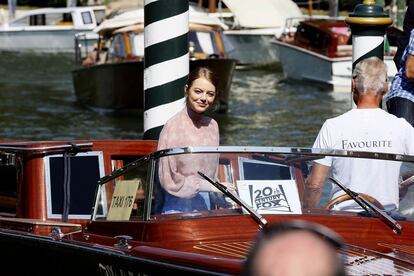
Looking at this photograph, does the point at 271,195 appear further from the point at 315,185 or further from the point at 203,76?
the point at 203,76

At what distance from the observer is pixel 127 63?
20.3 m

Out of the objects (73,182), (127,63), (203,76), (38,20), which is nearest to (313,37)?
(127,63)

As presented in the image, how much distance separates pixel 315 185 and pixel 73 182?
1528 millimetres

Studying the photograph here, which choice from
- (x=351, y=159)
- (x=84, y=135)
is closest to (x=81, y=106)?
(x=84, y=135)

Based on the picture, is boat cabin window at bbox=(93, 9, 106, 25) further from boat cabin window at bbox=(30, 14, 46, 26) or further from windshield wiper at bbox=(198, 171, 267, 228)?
windshield wiper at bbox=(198, 171, 267, 228)

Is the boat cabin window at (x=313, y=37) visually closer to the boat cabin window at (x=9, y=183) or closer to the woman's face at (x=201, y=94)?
the boat cabin window at (x=9, y=183)

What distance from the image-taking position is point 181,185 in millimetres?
4320

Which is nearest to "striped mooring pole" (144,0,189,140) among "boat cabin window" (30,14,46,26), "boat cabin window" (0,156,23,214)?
"boat cabin window" (0,156,23,214)

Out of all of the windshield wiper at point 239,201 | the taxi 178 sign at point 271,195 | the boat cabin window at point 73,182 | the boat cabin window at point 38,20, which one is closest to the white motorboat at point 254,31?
the boat cabin window at point 38,20

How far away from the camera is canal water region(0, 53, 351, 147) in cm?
1638

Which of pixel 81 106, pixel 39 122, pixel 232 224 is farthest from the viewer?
pixel 81 106

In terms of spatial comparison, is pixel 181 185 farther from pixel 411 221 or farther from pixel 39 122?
pixel 39 122

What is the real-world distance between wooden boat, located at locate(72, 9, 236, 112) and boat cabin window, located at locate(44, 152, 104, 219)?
14.5 m

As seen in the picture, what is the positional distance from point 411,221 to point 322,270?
2.93 meters
